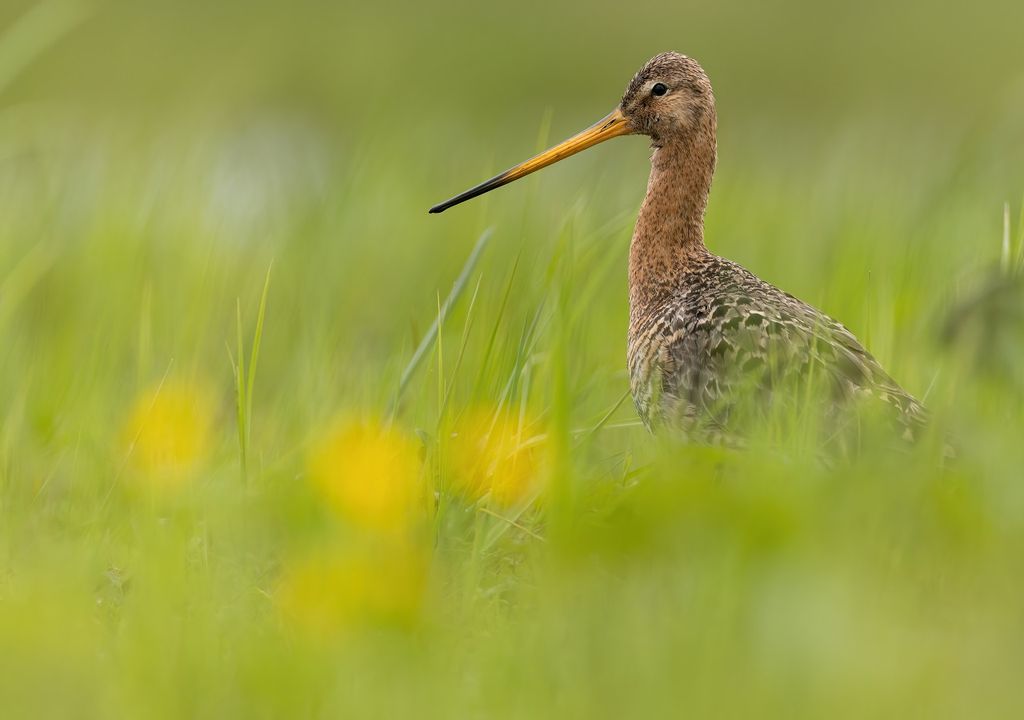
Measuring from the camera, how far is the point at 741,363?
12.0ft

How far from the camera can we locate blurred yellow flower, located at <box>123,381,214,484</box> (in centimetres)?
304

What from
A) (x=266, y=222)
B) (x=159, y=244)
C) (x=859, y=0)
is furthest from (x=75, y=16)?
(x=859, y=0)

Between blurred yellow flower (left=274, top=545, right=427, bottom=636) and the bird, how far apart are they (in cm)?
86

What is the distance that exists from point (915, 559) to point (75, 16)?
3.28 metres

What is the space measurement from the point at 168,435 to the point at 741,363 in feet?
4.58

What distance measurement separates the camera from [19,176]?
A: 635cm

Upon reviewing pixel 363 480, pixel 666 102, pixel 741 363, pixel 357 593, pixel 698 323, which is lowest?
pixel 357 593

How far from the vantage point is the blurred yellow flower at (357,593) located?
2484 millimetres

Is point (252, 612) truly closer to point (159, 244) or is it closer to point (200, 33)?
point (159, 244)

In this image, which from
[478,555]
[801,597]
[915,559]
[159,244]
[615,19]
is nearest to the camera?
[801,597]

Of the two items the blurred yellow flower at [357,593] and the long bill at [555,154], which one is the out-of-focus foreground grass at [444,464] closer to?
the blurred yellow flower at [357,593]

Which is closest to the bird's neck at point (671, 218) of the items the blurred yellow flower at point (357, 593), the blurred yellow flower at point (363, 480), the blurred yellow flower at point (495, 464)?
the blurred yellow flower at point (495, 464)

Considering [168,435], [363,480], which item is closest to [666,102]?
[168,435]

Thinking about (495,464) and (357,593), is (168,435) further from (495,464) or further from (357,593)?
(357,593)
